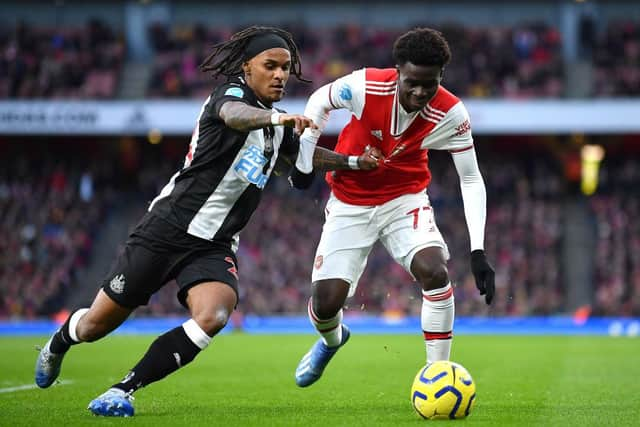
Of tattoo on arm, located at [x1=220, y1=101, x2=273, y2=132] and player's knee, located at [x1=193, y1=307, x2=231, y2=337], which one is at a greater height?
tattoo on arm, located at [x1=220, y1=101, x2=273, y2=132]

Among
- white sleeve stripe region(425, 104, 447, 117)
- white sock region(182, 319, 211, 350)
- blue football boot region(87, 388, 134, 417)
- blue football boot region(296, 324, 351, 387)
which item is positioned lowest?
blue football boot region(296, 324, 351, 387)

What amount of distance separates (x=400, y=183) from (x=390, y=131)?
49 centimetres

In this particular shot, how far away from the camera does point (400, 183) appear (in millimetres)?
7832

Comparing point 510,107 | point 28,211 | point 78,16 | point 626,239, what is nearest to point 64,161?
point 28,211

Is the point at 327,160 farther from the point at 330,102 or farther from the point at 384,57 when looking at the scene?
the point at 384,57

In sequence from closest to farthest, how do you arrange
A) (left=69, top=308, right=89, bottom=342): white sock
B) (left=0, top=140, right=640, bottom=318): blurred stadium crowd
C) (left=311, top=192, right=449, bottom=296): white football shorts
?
1. (left=69, top=308, right=89, bottom=342): white sock
2. (left=311, top=192, right=449, bottom=296): white football shorts
3. (left=0, top=140, right=640, bottom=318): blurred stadium crowd

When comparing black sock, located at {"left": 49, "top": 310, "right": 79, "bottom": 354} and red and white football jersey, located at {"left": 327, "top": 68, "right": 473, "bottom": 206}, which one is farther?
red and white football jersey, located at {"left": 327, "top": 68, "right": 473, "bottom": 206}

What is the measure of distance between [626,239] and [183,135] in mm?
13035

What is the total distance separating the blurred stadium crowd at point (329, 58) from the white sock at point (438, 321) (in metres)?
21.1

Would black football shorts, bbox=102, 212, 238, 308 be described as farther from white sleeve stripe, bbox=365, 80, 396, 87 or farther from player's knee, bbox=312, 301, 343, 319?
white sleeve stripe, bbox=365, 80, 396, 87

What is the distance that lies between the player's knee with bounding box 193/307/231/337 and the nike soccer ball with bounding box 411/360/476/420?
4.47 feet

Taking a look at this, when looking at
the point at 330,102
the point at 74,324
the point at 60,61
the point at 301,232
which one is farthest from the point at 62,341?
the point at 60,61

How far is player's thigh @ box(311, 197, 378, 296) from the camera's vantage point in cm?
789

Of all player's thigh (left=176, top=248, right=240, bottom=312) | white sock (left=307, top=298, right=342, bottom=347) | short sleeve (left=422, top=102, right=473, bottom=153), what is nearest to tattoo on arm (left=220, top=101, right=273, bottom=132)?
player's thigh (left=176, top=248, right=240, bottom=312)
